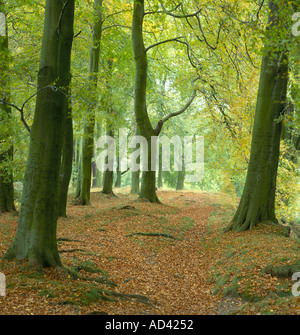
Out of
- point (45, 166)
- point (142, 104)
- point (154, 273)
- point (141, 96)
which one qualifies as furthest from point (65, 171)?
point (45, 166)

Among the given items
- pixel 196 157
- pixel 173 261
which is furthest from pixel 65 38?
pixel 196 157

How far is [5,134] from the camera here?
11.7m

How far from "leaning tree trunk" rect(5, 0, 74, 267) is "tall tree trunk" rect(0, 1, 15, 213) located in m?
1.81

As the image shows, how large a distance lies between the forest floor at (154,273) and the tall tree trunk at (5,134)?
70.8 inches

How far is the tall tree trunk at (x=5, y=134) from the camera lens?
824 cm

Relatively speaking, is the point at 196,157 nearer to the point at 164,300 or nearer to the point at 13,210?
the point at 13,210

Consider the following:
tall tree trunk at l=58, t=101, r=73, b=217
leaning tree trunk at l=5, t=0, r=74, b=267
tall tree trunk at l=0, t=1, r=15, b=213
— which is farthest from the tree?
leaning tree trunk at l=5, t=0, r=74, b=267

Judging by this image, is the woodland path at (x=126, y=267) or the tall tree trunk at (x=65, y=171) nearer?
the woodland path at (x=126, y=267)

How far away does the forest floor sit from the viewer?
17.6ft

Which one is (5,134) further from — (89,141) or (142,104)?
(142,104)

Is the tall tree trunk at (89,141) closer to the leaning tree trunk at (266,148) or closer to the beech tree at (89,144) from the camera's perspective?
the beech tree at (89,144)

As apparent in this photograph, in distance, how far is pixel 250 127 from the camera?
14656 mm

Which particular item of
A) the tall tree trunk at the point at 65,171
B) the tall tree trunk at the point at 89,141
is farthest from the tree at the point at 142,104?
the tall tree trunk at the point at 65,171

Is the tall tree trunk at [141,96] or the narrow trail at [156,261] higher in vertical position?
the tall tree trunk at [141,96]
